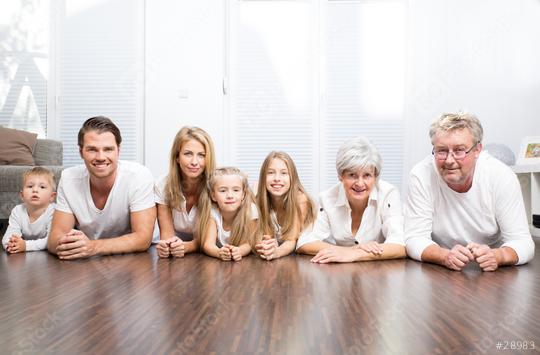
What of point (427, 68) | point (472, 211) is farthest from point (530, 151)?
point (472, 211)

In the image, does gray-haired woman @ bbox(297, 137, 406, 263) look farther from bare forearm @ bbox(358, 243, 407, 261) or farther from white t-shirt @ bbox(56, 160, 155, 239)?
white t-shirt @ bbox(56, 160, 155, 239)

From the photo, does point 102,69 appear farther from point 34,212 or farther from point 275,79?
point 34,212

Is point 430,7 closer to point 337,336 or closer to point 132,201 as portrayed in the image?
point 132,201

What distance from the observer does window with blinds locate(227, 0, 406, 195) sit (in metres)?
4.80

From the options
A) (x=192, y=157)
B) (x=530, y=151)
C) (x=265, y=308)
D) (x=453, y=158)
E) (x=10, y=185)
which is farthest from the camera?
(x=530, y=151)

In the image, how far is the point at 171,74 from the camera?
187 inches

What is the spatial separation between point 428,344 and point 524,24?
4837mm

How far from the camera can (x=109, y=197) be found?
7.72 feet

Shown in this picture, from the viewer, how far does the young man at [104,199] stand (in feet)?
7.46

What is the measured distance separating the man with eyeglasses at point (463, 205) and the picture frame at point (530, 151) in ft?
6.69

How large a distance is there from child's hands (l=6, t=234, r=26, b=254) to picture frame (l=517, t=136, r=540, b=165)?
3941mm

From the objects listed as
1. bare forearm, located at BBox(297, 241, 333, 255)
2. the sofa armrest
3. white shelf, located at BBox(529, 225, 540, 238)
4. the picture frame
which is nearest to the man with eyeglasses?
bare forearm, located at BBox(297, 241, 333, 255)

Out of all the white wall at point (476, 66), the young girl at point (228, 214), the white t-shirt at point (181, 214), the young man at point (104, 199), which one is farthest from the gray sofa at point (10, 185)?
the white wall at point (476, 66)

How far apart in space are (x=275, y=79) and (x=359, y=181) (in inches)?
113
